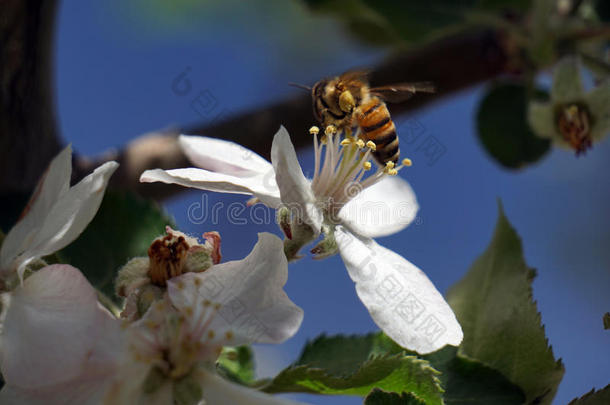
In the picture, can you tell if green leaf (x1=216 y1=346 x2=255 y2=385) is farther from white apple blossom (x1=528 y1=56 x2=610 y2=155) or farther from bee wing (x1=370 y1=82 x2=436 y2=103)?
white apple blossom (x1=528 y1=56 x2=610 y2=155)

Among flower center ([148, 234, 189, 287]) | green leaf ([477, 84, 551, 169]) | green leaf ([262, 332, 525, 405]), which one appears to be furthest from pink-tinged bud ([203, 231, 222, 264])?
green leaf ([477, 84, 551, 169])

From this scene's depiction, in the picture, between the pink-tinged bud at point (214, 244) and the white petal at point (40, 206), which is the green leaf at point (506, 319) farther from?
the white petal at point (40, 206)

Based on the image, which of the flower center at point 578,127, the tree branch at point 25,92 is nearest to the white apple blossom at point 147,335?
the tree branch at point 25,92

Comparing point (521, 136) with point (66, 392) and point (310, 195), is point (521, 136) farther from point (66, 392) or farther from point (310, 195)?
point (66, 392)

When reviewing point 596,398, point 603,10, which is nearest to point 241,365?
point 596,398

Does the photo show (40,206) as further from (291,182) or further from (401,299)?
(401,299)

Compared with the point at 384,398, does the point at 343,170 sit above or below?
above

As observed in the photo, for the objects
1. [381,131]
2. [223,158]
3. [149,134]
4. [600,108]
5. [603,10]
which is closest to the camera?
[223,158]
